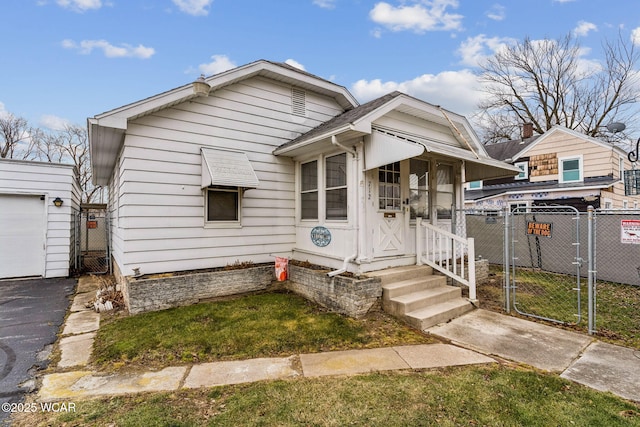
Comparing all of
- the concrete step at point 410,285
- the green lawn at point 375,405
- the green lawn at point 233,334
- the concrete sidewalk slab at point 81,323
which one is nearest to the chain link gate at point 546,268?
the concrete step at point 410,285

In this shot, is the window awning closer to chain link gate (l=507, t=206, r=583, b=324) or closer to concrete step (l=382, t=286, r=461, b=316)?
concrete step (l=382, t=286, r=461, b=316)

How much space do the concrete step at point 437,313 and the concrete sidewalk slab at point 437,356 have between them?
1.95ft

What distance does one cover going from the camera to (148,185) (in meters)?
5.51

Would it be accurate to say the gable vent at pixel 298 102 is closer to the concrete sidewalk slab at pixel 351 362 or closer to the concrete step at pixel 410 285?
the concrete step at pixel 410 285

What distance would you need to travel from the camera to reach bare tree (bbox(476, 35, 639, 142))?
19.1 metres

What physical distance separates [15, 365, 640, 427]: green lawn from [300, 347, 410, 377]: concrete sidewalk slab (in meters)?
0.20

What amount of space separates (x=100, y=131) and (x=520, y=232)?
11524 millimetres

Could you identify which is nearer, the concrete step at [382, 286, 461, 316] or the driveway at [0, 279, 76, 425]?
the driveway at [0, 279, 76, 425]

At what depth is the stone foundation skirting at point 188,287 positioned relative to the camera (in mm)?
5184

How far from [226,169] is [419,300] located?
13.8 ft

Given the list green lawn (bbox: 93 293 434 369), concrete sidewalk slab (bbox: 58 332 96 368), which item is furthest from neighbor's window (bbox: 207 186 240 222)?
concrete sidewalk slab (bbox: 58 332 96 368)

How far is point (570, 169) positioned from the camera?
13.5 meters

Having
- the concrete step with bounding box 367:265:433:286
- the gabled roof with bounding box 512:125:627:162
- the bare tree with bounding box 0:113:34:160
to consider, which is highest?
the bare tree with bounding box 0:113:34:160

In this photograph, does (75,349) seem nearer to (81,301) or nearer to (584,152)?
(81,301)
